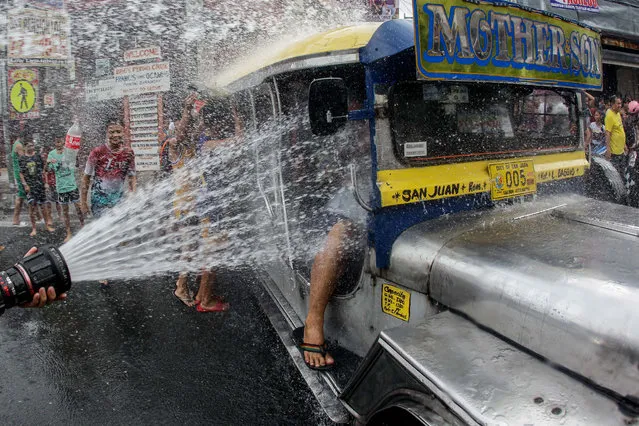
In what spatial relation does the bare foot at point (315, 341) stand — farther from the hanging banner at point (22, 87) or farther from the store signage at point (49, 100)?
the store signage at point (49, 100)

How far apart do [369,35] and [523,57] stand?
2.69ft

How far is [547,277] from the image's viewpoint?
1729 millimetres

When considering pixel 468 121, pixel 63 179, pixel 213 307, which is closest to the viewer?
pixel 468 121

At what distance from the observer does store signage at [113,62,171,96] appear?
800 centimetres

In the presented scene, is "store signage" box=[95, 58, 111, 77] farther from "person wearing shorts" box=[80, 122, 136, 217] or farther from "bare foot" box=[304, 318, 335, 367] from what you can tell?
"bare foot" box=[304, 318, 335, 367]

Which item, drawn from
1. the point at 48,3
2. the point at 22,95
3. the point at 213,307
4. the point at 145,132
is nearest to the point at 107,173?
the point at 213,307

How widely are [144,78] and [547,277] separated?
8054mm

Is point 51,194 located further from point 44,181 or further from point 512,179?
point 512,179

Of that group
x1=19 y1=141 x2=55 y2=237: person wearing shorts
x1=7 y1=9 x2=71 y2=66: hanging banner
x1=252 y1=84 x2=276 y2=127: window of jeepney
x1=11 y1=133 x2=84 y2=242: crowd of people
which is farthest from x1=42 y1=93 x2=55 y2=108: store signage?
x1=252 y1=84 x2=276 y2=127: window of jeepney

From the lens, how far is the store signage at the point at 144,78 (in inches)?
315

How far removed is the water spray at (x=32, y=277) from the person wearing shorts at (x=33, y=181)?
809cm

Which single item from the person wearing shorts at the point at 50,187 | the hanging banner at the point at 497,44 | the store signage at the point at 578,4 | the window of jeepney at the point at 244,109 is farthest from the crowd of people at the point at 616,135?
the person wearing shorts at the point at 50,187

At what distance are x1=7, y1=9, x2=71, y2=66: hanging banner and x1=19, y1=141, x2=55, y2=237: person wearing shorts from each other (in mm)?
2108

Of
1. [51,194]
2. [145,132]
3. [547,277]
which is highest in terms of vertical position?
[145,132]
